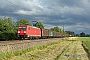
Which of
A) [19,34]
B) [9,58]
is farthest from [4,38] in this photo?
[9,58]

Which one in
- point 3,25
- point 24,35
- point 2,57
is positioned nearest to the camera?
point 2,57

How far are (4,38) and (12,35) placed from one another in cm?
674

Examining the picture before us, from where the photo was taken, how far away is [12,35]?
200 ft

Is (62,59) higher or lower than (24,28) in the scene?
lower

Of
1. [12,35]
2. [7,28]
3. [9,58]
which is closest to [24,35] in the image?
[12,35]

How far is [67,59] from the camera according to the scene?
16891mm

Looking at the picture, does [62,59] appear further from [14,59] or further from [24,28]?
[24,28]

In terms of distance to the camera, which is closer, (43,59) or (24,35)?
(43,59)

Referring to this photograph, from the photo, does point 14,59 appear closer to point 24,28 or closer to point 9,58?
point 9,58

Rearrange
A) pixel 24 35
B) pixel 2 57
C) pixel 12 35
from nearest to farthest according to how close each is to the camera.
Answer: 1. pixel 2 57
2. pixel 24 35
3. pixel 12 35

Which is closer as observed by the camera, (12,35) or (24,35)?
(24,35)

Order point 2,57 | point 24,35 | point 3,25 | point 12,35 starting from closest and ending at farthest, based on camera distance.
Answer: point 2,57, point 24,35, point 12,35, point 3,25

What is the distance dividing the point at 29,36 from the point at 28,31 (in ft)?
4.99

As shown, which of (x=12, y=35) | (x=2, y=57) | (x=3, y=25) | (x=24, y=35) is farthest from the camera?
(x=3, y=25)
